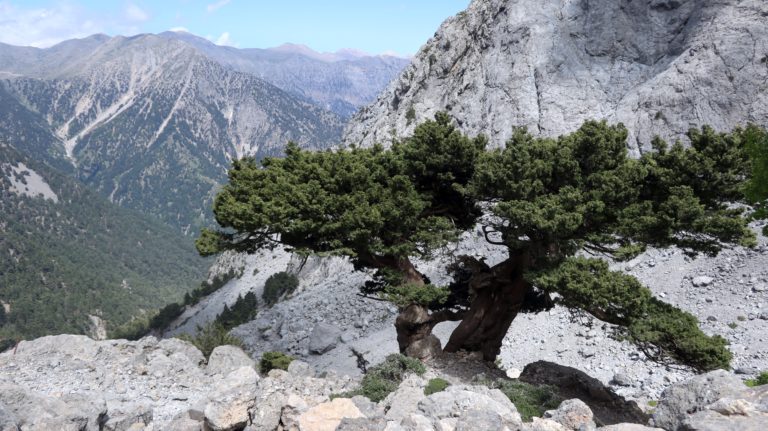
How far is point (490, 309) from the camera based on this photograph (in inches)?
872

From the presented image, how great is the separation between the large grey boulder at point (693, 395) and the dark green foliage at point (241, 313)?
6314 cm

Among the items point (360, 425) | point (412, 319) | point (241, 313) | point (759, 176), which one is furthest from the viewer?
point (241, 313)

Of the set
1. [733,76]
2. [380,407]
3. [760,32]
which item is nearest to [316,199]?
[380,407]

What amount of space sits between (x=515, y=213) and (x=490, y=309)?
21.7ft

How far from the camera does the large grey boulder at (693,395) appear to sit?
10609 millimetres

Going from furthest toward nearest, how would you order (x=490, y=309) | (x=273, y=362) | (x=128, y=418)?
(x=490, y=309) → (x=273, y=362) → (x=128, y=418)

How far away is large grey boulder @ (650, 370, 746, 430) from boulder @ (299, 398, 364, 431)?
21.2ft

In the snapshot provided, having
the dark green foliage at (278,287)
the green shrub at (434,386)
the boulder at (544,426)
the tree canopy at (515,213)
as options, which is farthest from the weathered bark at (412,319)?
the dark green foliage at (278,287)

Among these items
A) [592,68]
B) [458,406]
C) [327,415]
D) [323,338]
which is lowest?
[323,338]

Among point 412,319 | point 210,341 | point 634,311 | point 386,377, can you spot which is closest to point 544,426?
point 634,311

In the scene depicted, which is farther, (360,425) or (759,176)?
(759,176)

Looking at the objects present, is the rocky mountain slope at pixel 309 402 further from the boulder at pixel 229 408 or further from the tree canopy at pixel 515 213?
the tree canopy at pixel 515 213

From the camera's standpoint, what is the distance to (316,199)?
18.8 meters

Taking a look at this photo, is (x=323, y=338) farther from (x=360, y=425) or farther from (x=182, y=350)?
(x=360, y=425)
